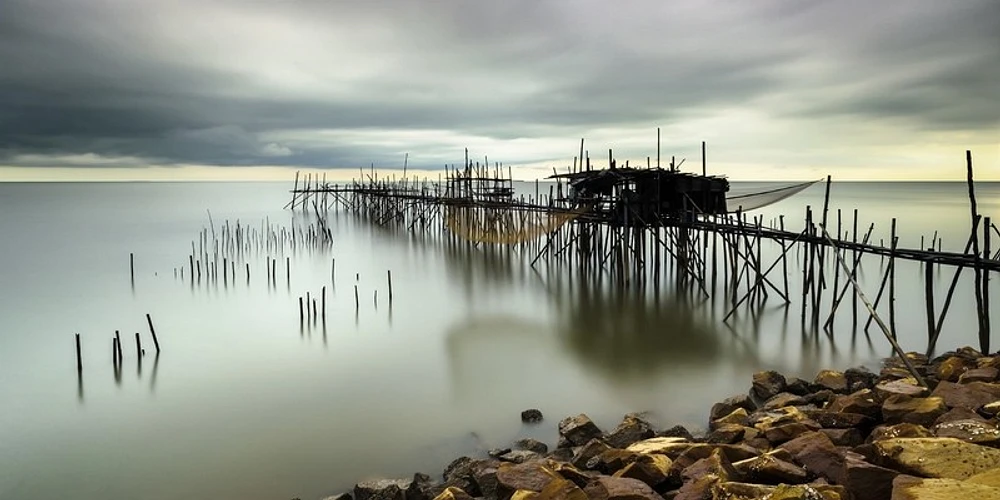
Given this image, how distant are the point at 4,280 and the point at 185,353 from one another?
9.94 metres

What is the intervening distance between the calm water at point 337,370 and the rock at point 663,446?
4.78ft

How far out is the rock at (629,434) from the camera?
5.34 meters

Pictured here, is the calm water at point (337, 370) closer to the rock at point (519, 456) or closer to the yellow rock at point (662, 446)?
the rock at point (519, 456)

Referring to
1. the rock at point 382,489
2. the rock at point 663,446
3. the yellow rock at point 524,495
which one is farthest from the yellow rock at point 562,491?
the rock at point 382,489

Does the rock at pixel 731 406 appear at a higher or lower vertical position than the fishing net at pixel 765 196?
lower

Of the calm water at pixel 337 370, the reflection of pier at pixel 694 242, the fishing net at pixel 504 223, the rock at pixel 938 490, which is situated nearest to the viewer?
the rock at pixel 938 490

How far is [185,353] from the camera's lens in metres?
9.07

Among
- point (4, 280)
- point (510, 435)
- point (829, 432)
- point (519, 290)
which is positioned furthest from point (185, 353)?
point (4, 280)

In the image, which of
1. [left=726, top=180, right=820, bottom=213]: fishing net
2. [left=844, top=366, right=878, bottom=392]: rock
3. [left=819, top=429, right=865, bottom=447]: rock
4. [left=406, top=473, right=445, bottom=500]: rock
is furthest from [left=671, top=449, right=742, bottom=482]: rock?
[left=726, top=180, right=820, bottom=213]: fishing net

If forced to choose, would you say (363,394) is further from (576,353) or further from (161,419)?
(576,353)

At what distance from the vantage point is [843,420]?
4.79 meters

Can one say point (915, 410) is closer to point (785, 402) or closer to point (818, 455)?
point (818, 455)

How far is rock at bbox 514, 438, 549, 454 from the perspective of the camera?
18.0 feet

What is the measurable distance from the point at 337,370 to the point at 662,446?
199 inches
